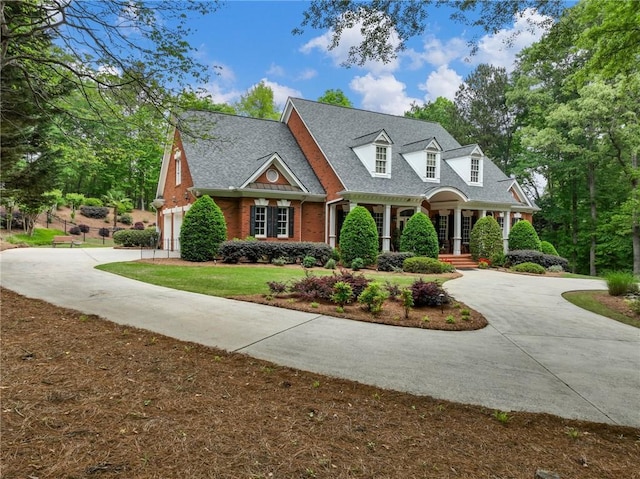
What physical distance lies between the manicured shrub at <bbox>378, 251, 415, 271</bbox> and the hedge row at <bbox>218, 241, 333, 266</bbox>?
2390mm

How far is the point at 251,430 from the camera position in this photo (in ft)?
9.31

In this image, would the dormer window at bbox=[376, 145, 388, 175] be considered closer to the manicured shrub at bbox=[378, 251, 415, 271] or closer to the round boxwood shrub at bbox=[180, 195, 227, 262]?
the manicured shrub at bbox=[378, 251, 415, 271]

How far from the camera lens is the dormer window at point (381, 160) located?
19809mm


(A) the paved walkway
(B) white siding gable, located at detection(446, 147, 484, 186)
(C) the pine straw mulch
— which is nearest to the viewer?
(C) the pine straw mulch

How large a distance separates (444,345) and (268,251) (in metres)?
11.4

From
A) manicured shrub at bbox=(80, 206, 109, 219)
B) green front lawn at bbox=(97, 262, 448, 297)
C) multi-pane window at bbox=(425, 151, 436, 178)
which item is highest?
multi-pane window at bbox=(425, 151, 436, 178)

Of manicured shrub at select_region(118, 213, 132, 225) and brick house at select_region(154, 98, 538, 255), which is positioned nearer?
brick house at select_region(154, 98, 538, 255)

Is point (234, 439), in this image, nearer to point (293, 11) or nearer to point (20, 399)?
point (20, 399)

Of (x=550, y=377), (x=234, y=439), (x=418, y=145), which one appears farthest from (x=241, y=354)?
(x=418, y=145)

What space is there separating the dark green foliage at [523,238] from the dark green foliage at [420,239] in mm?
6060

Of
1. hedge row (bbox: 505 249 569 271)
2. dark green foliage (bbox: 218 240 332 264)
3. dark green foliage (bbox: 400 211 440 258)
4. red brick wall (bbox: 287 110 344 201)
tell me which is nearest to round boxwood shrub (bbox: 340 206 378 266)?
dark green foliage (bbox: 218 240 332 264)

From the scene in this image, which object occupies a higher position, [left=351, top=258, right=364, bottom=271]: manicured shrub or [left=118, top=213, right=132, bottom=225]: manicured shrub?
[left=118, top=213, right=132, bottom=225]: manicured shrub

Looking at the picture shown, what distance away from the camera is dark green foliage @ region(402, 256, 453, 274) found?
15.4 m

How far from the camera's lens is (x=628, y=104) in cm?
2112
